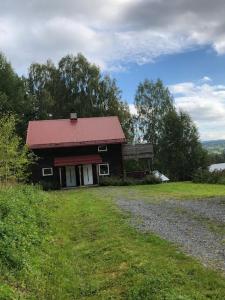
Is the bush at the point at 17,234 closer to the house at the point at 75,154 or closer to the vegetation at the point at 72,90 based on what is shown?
the house at the point at 75,154

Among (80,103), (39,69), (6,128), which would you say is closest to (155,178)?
(6,128)

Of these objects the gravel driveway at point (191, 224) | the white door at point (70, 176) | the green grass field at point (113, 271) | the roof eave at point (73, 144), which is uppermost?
the roof eave at point (73, 144)

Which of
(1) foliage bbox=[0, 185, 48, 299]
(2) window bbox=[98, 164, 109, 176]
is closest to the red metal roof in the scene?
(2) window bbox=[98, 164, 109, 176]

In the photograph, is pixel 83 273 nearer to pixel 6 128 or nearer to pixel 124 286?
pixel 124 286

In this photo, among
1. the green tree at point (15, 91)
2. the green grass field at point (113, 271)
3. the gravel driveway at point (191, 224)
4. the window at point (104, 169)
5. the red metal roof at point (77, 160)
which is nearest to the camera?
the green grass field at point (113, 271)

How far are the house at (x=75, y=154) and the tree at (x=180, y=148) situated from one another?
756 inches

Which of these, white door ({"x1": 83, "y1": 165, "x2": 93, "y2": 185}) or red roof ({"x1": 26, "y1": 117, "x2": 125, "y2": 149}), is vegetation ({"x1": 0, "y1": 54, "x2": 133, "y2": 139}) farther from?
white door ({"x1": 83, "y1": 165, "x2": 93, "y2": 185})

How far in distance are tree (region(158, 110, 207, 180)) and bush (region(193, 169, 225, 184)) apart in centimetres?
2185

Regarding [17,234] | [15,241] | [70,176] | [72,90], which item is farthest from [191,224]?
[72,90]

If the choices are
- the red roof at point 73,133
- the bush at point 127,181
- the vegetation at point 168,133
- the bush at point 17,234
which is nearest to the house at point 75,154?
the red roof at point 73,133

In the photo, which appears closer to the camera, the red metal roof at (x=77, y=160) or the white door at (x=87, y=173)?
the red metal roof at (x=77, y=160)

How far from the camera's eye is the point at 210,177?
39.1 meters

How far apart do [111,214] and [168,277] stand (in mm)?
9693

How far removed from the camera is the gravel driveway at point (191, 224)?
10.3 metres
